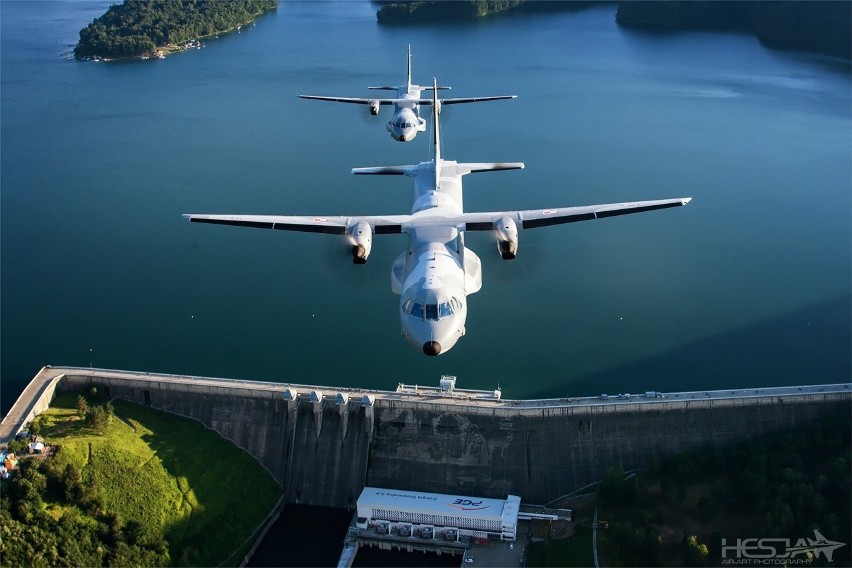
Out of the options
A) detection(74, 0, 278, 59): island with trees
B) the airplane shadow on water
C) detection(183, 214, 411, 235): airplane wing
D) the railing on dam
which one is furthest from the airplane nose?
detection(74, 0, 278, 59): island with trees

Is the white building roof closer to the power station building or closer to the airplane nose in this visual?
the power station building

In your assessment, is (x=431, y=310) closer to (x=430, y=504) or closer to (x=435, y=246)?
(x=435, y=246)

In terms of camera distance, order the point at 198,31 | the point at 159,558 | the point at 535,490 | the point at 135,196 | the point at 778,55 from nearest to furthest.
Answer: the point at 159,558, the point at 535,490, the point at 135,196, the point at 778,55, the point at 198,31

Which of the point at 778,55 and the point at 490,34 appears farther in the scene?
the point at 490,34

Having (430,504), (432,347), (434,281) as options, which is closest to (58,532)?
(430,504)

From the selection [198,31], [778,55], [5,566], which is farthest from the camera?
[198,31]

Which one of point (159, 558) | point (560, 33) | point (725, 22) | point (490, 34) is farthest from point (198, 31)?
point (159, 558)

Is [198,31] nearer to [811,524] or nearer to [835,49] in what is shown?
[835,49]
